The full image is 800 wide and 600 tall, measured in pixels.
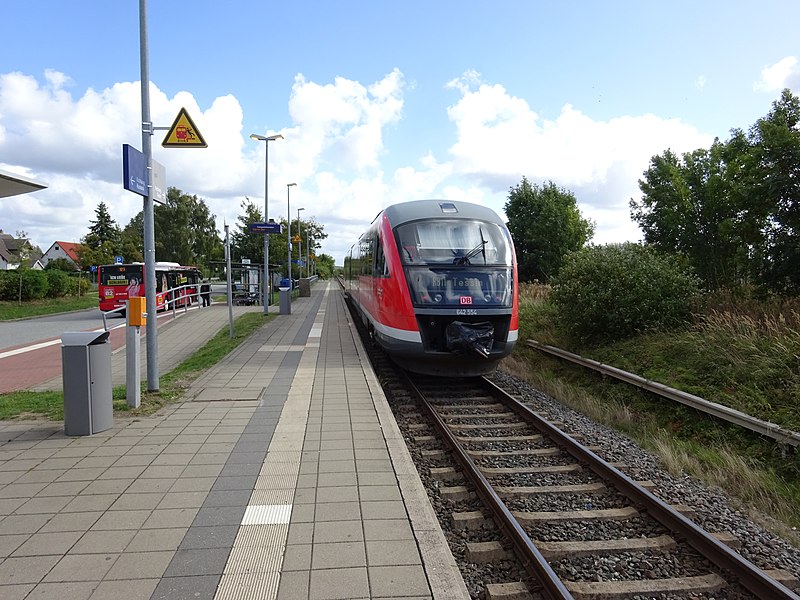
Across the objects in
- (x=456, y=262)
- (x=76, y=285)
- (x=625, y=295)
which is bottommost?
(x=76, y=285)

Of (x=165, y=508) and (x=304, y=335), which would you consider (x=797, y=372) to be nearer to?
(x=165, y=508)

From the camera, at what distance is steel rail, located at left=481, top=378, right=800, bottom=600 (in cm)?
334

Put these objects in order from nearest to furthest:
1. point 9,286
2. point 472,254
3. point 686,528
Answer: point 686,528 < point 472,254 < point 9,286

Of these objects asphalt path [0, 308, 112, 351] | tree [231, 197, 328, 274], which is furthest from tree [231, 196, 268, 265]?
asphalt path [0, 308, 112, 351]

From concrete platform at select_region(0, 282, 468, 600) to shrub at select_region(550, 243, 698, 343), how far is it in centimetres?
606

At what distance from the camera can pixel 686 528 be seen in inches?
158

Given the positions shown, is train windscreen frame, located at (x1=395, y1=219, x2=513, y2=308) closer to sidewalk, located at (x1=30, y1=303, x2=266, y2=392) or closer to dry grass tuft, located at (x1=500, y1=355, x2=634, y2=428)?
dry grass tuft, located at (x1=500, y1=355, x2=634, y2=428)

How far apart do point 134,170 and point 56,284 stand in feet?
93.1

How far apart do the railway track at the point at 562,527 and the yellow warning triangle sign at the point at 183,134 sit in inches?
184

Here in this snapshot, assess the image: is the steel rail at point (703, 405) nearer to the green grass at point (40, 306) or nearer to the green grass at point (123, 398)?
the green grass at point (123, 398)

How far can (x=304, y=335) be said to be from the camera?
49.6ft

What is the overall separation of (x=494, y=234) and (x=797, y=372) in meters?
4.59

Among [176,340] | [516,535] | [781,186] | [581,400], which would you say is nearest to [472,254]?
[581,400]

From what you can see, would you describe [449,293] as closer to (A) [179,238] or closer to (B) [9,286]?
(B) [9,286]
